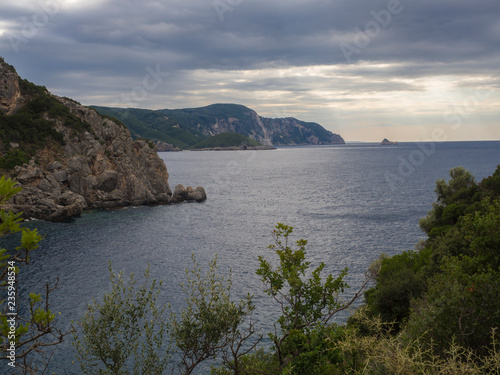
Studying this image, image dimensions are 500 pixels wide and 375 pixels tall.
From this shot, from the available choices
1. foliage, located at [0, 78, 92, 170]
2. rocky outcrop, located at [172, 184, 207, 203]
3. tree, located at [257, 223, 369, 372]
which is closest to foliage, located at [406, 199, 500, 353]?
tree, located at [257, 223, 369, 372]

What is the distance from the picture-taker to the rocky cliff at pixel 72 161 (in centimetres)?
7775

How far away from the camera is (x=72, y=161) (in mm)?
88562

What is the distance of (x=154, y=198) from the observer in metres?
101

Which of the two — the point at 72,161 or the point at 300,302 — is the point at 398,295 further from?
the point at 72,161

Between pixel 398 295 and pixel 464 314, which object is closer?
pixel 464 314

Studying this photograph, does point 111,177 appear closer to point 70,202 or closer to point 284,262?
point 70,202

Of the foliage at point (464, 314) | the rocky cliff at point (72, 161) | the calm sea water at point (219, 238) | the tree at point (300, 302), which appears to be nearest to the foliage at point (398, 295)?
the calm sea water at point (219, 238)

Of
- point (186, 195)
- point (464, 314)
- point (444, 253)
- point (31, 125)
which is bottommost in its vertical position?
point (186, 195)

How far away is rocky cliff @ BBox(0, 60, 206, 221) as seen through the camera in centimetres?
7775

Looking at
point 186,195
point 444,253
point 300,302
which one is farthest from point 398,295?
→ point 186,195

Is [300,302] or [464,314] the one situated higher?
[464,314]

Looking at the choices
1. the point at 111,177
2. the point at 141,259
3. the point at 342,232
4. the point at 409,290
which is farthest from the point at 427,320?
the point at 111,177

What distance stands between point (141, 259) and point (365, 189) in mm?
95761

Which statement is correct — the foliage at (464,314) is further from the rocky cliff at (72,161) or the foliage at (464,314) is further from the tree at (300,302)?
the rocky cliff at (72,161)
